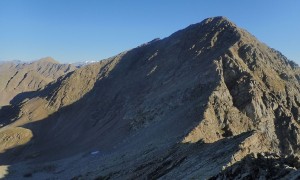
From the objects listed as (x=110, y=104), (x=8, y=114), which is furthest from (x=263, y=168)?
(x=8, y=114)

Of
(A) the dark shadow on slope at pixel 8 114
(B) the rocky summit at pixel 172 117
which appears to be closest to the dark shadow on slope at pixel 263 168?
(B) the rocky summit at pixel 172 117

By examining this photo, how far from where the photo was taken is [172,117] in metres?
69.7

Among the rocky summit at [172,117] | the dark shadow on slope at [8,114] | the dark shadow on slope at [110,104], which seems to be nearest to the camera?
the rocky summit at [172,117]

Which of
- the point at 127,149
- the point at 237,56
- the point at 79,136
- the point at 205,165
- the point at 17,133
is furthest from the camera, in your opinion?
the point at 17,133

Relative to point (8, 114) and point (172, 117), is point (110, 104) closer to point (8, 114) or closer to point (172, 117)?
point (172, 117)

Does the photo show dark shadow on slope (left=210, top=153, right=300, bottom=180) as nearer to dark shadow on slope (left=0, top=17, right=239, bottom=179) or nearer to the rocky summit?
the rocky summit

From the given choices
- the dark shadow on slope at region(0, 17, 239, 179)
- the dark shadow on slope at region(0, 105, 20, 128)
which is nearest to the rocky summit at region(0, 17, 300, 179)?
the dark shadow on slope at region(0, 17, 239, 179)

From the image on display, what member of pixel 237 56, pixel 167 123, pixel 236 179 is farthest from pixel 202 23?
pixel 236 179

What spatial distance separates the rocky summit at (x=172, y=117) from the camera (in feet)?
135

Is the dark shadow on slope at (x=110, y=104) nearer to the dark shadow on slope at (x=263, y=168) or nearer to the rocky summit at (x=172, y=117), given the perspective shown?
the rocky summit at (x=172, y=117)

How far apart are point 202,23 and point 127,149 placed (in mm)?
57532

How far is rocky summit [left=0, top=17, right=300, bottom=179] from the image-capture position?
4128 centimetres

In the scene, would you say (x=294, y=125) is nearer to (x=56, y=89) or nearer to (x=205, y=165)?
(x=205, y=165)

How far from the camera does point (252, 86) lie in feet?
241
